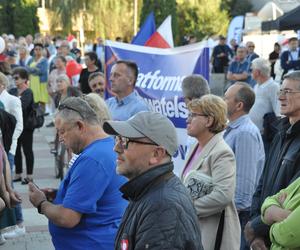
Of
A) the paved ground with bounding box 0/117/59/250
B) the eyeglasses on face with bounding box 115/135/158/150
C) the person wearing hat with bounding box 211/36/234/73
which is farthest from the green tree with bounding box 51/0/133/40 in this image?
the eyeglasses on face with bounding box 115/135/158/150

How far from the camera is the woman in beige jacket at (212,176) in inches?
165

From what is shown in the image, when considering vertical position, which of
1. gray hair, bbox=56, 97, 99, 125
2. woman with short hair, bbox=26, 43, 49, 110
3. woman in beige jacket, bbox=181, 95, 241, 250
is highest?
gray hair, bbox=56, 97, 99, 125

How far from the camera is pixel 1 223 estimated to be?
6.38 m

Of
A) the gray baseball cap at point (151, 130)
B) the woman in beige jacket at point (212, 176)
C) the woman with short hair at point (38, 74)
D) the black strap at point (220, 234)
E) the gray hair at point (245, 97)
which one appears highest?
the gray baseball cap at point (151, 130)

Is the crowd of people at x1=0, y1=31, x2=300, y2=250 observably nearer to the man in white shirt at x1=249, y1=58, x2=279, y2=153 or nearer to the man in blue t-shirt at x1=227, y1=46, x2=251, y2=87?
the man in white shirt at x1=249, y1=58, x2=279, y2=153

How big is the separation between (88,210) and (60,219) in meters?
0.17

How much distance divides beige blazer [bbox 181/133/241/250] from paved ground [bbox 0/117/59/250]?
2867 millimetres

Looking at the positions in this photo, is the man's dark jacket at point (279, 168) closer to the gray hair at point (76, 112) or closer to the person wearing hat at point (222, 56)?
the gray hair at point (76, 112)

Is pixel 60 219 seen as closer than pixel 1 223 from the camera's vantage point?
Yes

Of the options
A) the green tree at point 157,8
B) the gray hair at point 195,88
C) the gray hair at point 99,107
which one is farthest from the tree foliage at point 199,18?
the gray hair at point 99,107

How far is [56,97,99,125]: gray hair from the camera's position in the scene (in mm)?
3783

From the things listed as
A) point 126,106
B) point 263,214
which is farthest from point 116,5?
point 263,214

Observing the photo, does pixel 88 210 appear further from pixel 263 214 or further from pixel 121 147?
pixel 263 214

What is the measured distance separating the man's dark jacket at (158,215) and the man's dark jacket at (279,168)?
1395 mm
